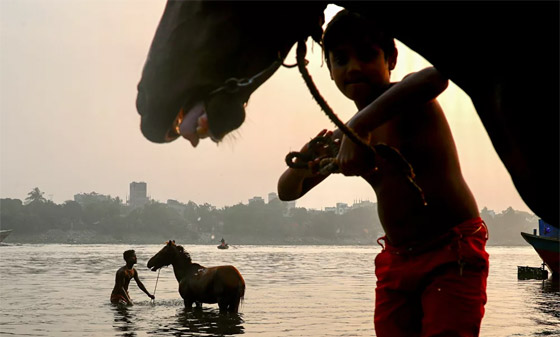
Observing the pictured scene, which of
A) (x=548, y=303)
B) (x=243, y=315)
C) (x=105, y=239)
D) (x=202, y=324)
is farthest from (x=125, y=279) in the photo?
(x=105, y=239)

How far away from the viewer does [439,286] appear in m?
2.50

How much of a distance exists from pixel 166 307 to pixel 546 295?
30.0ft

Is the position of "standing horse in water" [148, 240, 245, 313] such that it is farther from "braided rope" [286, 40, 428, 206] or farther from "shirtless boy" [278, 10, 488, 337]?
"braided rope" [286, 40, 428, 206]

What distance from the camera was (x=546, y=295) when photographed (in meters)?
17.4

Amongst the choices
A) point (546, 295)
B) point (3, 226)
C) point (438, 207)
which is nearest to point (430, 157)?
point (438, 207)

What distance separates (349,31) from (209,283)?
926 cm

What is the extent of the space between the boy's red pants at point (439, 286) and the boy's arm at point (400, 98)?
0.55 meters

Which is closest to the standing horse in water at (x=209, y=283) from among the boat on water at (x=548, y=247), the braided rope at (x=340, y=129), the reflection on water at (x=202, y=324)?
the reflection on water at (x=202, y=324)

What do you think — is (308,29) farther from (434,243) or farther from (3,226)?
(3,226)

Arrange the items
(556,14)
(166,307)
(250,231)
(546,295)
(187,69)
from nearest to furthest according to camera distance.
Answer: (556,14) → (187,69) → (166,307) → (546,295) → (250,231)

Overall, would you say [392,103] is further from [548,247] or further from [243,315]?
[548,247]

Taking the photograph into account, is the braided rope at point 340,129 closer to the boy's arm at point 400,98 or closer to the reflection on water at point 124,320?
the boy's arm at point 400,98

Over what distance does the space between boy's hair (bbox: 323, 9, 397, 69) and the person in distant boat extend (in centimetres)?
1057

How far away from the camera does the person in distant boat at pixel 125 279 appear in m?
12.8
